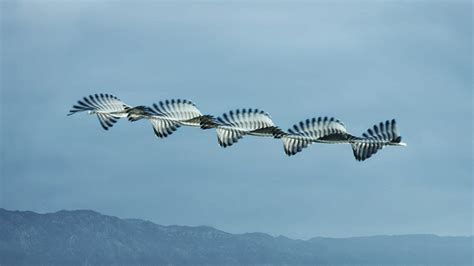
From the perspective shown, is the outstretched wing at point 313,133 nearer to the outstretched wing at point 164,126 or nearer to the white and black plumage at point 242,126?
the white and black plumage at point 242,126

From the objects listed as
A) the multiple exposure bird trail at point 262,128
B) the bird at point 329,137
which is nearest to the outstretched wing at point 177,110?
the multiple exposure bird trail at point 262,128

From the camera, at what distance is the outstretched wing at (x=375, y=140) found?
149 ft

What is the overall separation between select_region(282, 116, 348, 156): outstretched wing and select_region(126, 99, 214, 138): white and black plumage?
362 centimetres

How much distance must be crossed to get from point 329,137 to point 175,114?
6.90 meters

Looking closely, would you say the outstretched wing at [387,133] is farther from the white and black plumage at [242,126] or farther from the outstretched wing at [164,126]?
the outstretched wing at [164,126]

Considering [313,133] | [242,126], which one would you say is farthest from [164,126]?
[313,133]

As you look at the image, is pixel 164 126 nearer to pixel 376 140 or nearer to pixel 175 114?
pixel 175 114

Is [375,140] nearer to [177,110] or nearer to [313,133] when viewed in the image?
[313,133]

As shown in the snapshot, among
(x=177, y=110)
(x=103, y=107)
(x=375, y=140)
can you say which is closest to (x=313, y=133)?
(x=375, y=140)

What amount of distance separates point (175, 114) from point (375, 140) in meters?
8.90

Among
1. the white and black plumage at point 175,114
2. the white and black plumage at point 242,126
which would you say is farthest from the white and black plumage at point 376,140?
the white and black plumage at point 175,114

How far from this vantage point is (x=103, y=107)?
4869cm

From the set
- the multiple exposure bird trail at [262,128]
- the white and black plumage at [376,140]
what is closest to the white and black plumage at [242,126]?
the multiple exposure bird trail at [262,128]

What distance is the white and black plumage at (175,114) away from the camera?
1797 inches
